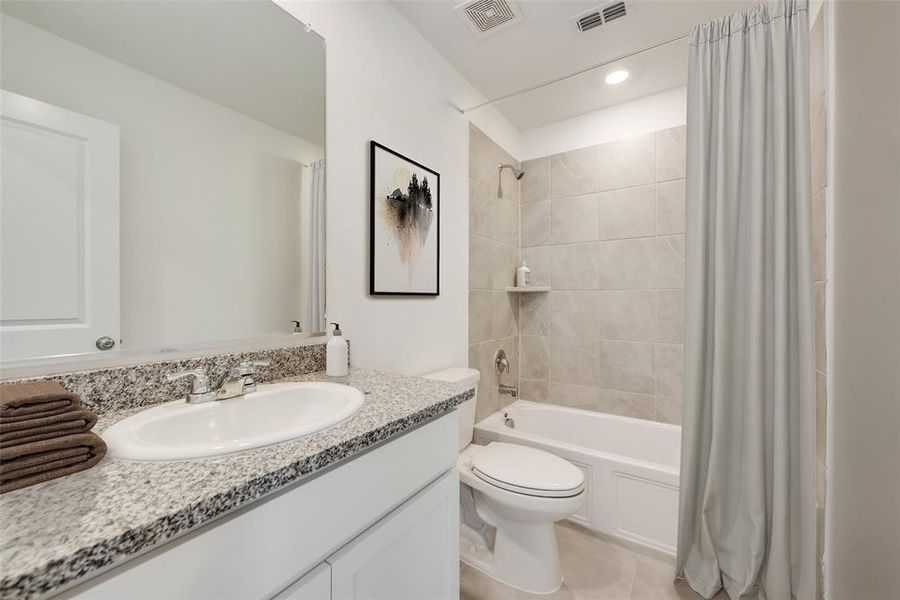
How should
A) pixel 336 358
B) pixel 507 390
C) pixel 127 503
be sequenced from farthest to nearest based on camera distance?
pixel 507 390 < pixel 336 358 < pixel 127 503

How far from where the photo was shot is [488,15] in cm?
158

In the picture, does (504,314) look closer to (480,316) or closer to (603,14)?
(480,316)

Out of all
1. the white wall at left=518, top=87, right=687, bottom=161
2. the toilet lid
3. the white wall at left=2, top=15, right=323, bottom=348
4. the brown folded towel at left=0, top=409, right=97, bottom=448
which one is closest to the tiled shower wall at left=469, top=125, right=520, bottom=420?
the white wall at left=518, top=87, right=687, bottom=161

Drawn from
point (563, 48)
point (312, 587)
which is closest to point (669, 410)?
point (563, 48)

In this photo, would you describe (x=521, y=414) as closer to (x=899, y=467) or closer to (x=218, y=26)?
(x=899, y=467)

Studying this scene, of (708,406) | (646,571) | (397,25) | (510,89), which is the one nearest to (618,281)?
(708,406)

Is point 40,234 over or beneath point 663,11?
beneath

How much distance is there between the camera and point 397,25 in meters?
1.59

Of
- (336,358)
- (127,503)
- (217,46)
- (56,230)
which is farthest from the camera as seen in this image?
(336,358)

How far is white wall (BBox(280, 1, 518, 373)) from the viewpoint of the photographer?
4.36 feet

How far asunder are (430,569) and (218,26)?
5.17ft

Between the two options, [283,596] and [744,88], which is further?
[744,88]

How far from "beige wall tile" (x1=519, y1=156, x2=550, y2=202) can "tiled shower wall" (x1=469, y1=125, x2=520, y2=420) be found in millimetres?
64

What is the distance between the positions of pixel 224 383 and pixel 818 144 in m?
2.03
